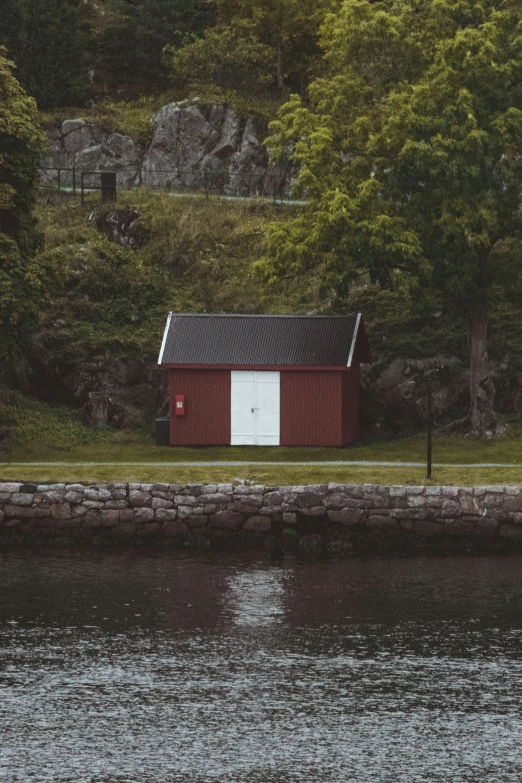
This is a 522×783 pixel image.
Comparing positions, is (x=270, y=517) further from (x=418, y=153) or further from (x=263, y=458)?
(x=418, y=153)

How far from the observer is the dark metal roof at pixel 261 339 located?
4753cm

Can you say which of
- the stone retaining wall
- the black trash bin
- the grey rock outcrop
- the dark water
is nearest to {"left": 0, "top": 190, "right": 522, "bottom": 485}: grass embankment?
the black trash bin

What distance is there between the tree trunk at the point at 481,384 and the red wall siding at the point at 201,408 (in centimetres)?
857

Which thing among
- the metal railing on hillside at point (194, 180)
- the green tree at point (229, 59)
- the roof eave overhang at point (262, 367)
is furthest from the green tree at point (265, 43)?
the roof eave overhang at point (262, 367)

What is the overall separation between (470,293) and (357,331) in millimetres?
4125

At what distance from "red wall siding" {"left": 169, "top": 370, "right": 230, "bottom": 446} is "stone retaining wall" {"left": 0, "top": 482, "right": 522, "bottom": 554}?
8.81 meters

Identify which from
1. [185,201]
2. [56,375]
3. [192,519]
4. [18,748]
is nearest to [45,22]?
[185,201]

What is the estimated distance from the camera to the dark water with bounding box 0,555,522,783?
70.3ft

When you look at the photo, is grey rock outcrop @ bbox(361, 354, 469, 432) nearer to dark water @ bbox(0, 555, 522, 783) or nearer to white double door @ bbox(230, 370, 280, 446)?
white double door @ bbox(230, 370, 280, 446)

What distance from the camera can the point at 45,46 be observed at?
7312 cm

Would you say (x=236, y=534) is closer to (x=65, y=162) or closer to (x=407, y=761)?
(x=407, y=761)

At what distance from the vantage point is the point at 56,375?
171 feet

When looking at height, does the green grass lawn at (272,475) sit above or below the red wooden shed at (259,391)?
below

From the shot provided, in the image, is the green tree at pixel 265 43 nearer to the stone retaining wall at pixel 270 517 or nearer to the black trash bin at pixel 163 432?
the black trash bin at pixel 163 432
